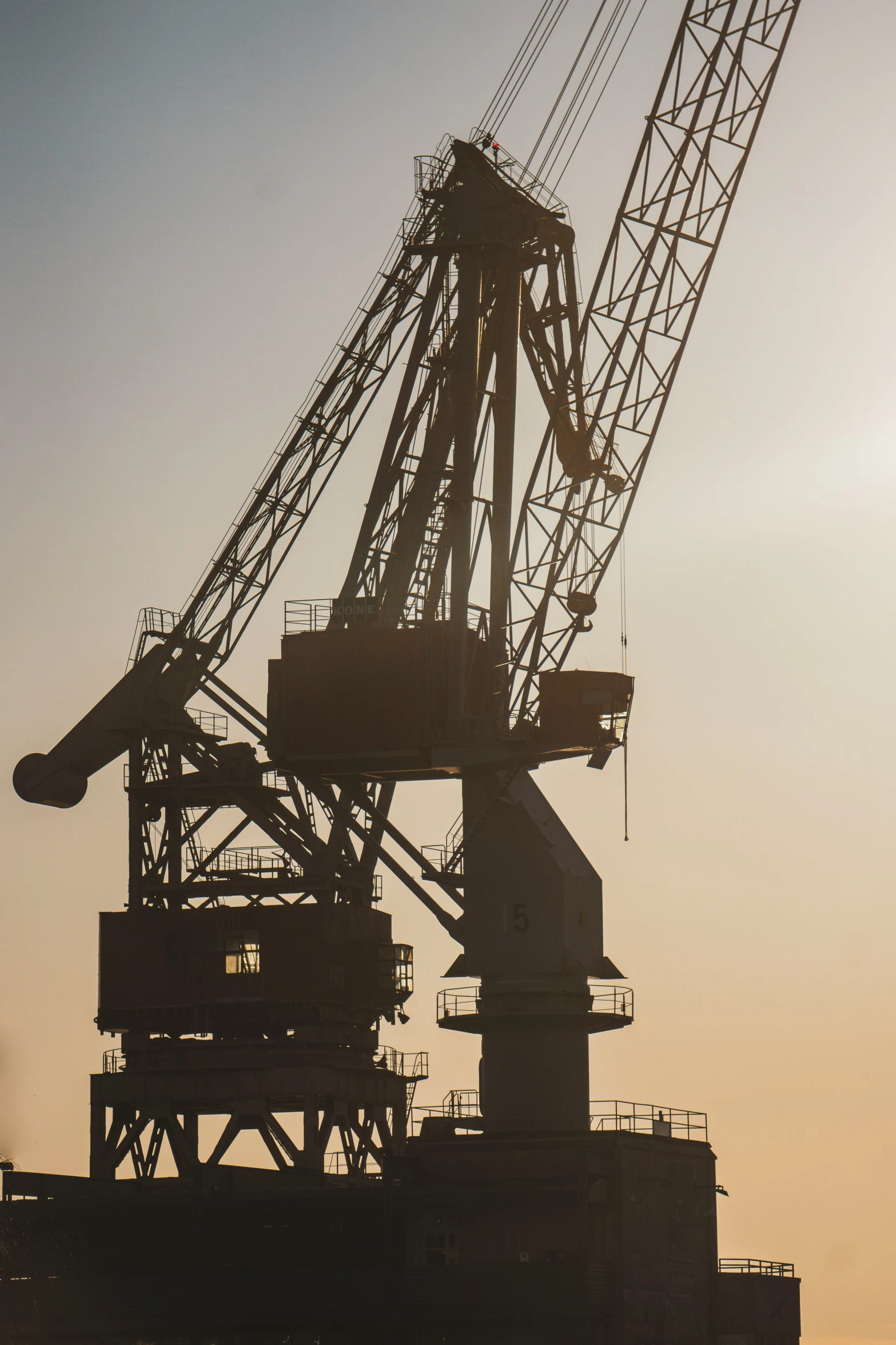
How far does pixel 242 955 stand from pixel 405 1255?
46.2 ft

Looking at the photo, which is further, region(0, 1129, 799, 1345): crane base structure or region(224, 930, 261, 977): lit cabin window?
region(224, 930, 261, 977): lit cabin window

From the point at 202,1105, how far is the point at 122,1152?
11.4 feet

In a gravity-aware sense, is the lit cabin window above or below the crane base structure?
above

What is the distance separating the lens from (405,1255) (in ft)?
238

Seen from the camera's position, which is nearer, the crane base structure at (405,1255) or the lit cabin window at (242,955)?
the crane base structure at (405,1255)

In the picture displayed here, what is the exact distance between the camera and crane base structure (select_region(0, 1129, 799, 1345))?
70125mm

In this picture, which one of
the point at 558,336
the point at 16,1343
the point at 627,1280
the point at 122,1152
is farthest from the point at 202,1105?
the point at 558,336

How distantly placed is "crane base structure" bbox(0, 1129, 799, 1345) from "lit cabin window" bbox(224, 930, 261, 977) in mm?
8015

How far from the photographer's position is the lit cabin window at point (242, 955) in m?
81.7

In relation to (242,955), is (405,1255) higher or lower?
lower

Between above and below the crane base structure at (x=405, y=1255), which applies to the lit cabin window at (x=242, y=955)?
above

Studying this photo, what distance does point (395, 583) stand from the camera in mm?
84688

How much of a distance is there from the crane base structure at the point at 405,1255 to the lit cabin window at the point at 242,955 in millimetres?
8015

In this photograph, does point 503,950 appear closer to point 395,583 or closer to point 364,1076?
point 364,1076
